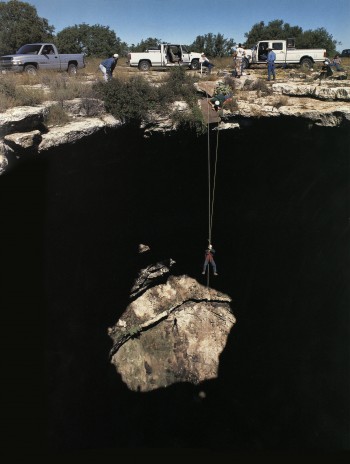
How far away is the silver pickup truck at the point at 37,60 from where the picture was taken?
13.7 m

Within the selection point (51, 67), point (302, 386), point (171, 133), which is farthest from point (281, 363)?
point (51, 67)

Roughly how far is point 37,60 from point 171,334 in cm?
1378

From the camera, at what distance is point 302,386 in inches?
522

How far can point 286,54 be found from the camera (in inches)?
710

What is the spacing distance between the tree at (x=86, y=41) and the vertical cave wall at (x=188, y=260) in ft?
64.0

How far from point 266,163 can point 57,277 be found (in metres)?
8.98

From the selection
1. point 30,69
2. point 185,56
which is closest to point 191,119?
point 30,69

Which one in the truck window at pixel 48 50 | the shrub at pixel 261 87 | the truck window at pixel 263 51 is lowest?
the shrub at pixel 261 87

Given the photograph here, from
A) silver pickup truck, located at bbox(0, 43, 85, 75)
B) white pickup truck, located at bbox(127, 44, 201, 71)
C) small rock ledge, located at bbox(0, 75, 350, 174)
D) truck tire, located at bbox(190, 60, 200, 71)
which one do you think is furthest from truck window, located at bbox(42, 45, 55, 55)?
truck tire, located at bbox(190, 60, 200, 71)

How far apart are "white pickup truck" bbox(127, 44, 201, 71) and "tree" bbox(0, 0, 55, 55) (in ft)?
37.3

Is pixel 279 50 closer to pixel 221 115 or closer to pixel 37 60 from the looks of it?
pixel 221 115

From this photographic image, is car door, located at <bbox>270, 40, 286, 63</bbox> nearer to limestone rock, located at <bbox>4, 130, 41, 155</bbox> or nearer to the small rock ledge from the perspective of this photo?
the small rock ledge

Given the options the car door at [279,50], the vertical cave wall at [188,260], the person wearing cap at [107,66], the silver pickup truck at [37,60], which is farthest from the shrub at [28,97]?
the car door at [279,50]

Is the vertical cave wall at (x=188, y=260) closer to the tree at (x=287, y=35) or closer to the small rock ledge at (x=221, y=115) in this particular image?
the small rock ledge at (x=221, y=115)
